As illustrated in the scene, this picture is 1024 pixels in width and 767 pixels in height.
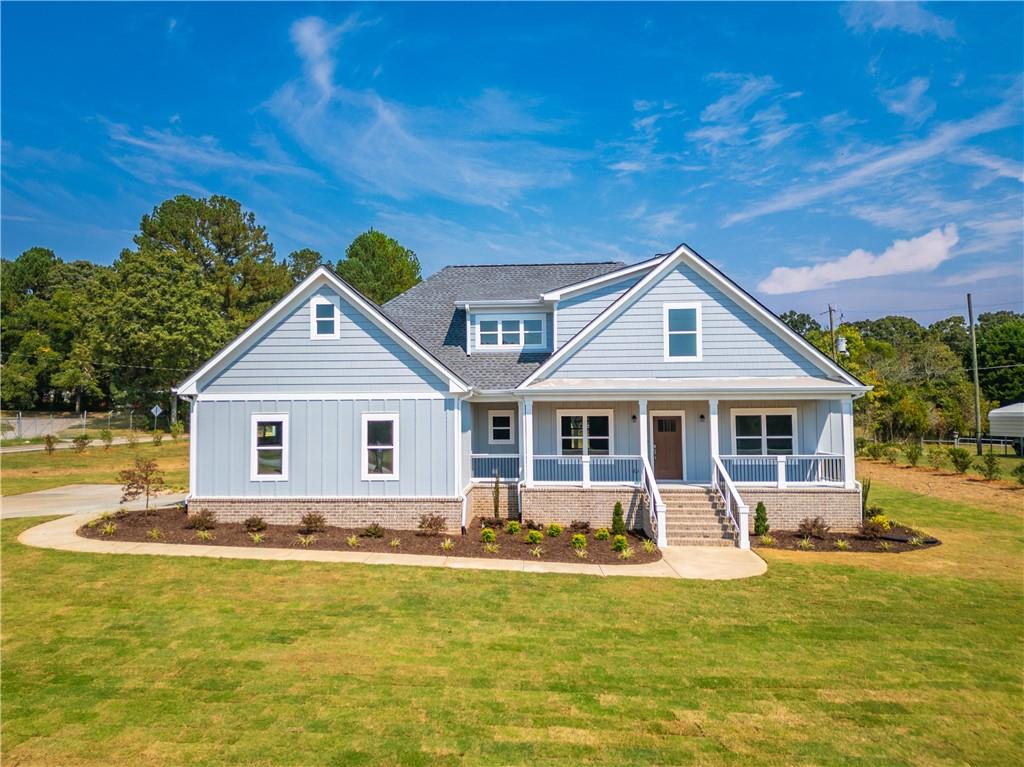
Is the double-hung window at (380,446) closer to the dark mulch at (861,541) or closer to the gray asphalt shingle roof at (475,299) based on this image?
the gray asphalt shingle roof at (475,299)

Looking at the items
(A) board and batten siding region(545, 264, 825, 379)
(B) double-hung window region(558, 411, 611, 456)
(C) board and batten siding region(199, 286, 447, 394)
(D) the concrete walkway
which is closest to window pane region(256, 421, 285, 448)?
(C) board and batten siding region(199, 286, 447, 394)

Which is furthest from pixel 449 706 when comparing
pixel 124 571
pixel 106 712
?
pixel 124 571

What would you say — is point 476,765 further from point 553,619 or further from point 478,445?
point 478,445

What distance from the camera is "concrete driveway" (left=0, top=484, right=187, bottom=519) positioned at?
1720 centimetres

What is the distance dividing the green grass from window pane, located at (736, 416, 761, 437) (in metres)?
6.23

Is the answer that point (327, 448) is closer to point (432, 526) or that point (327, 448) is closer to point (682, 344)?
point (432, 526)

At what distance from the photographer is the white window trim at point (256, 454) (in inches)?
595

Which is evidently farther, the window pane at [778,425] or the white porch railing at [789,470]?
the window pane at [778,425]

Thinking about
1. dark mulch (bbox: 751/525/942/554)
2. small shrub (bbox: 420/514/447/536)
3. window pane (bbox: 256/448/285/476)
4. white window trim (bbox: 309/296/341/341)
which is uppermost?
white window trim (bbox: 309/296/341/341)

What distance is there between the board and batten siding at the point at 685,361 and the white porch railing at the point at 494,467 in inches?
117

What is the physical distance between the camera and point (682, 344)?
1694 cm

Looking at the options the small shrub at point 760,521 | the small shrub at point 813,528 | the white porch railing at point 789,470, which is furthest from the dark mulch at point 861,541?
the white porch railing at point 789,470

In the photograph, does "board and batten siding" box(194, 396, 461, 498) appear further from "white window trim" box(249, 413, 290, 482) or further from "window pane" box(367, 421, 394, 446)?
"window pane" box(367, 421, 394, 446)

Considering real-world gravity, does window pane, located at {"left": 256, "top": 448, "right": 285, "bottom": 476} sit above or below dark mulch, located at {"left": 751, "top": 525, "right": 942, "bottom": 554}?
above
